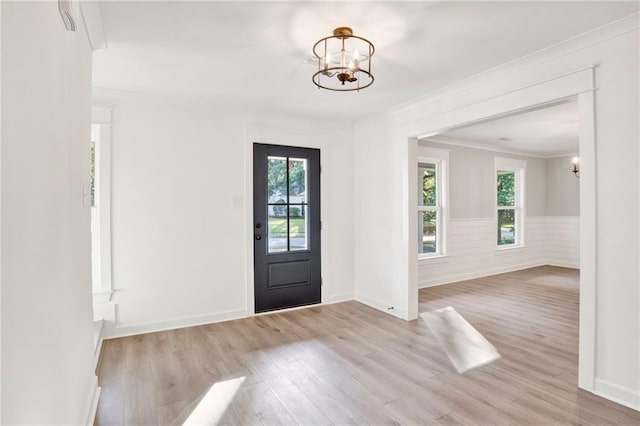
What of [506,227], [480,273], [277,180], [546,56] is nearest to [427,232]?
[480,273]

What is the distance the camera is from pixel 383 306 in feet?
14.4

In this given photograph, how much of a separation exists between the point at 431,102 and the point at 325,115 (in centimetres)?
132

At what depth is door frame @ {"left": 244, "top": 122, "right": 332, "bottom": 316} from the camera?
4.15 metres

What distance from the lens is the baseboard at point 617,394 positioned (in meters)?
2.21

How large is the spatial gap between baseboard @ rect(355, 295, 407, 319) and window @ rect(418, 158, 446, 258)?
1.55m

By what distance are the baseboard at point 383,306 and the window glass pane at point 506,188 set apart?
4.02m

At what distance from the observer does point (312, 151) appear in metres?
4.59

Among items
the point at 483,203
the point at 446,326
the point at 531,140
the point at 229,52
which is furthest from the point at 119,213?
the point at 531,140

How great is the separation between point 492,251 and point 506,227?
0.89 meters

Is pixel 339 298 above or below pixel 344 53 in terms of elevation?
below

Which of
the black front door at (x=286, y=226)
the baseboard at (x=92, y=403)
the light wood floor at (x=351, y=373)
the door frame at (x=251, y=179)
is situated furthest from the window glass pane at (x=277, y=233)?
the baseboard at (x=92, y=403)

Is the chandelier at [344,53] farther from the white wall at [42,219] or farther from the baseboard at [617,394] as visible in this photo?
the baseboard at [617,394]

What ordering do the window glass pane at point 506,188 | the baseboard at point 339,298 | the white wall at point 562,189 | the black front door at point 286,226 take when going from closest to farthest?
1. the black front door at point 286,226
2. the baseboard at point 339,298
3. the window glass pane at point 506,188
4. the white wall at point 562,189

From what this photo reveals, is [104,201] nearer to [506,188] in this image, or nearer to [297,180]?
[297,180]
